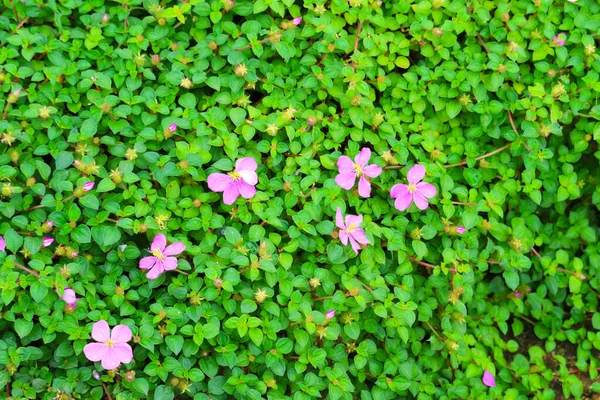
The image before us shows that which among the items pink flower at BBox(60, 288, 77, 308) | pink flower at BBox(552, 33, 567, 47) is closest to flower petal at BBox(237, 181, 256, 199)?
pink flower at BBox(60, 288, 77, 308)

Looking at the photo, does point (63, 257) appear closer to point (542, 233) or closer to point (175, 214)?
point (175, 214)

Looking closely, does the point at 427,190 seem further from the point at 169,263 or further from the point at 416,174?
the point at 169,263

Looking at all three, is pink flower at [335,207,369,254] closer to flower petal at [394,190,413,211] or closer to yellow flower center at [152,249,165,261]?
flower petal at [394,190,413,211]

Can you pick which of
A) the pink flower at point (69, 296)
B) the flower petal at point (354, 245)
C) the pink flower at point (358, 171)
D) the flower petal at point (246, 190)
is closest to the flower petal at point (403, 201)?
the pink flower at point (358, 171)

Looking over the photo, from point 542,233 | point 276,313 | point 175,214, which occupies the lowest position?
point 542,233

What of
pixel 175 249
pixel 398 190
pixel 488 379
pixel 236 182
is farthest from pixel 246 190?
pixel 488 379

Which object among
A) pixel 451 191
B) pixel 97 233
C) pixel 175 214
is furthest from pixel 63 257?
pixel 451 191
